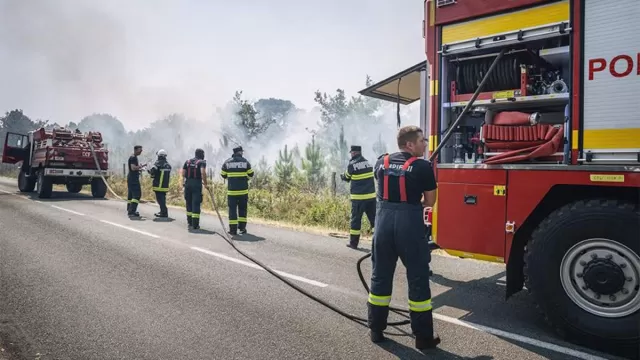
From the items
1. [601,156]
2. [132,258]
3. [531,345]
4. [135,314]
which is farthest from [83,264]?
[601,156]

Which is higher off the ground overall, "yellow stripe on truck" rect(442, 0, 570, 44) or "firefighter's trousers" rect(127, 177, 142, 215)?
"yellow stripe on truck" rect(442, 0, 570, 44)

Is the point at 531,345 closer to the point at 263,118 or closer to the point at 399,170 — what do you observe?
the point at 399,170

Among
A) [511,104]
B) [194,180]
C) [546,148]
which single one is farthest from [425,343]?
[194,180]

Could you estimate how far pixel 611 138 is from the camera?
359 centimetres

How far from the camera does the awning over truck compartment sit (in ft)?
19.0

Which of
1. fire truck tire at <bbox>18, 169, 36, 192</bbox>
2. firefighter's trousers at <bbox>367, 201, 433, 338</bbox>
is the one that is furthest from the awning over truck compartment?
fire truck tire at <bbox>18, 169, 36, 192</bbox>

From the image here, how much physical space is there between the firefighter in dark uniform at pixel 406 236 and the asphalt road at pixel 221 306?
0.22m

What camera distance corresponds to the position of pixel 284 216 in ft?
41.3

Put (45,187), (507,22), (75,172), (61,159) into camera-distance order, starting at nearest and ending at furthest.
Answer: (507,22) < (45,187) < (61,159) < (75,172)

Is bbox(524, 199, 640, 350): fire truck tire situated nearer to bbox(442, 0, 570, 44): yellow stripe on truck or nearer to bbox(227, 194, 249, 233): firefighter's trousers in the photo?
bbox(442, 0, 570, 44): yellow stripe on truck

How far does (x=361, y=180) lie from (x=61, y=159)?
13.4 metres

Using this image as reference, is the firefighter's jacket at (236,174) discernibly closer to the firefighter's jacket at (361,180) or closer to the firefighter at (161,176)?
the firefighter's jacket at (361,180)

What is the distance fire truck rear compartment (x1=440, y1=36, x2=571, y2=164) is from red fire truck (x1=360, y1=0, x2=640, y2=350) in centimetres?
1

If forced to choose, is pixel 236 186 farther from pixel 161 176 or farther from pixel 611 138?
pixel 611 138
